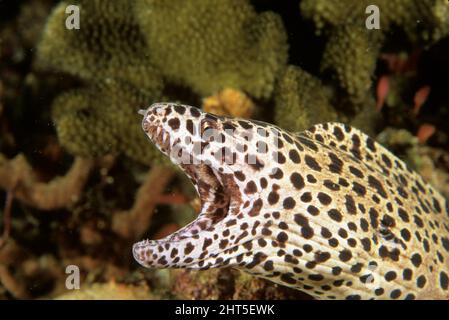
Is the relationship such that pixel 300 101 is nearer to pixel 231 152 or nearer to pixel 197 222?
pixel 231 152

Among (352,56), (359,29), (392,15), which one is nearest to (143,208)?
(352,56)

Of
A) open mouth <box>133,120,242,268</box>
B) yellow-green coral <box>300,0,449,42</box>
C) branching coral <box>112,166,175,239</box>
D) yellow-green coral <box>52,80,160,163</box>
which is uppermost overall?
yellow-green coral <box>300,0,449,42</box>

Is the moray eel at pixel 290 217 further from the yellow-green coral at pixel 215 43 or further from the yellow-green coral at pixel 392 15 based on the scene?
the yellow-green coral at pixel 392 15

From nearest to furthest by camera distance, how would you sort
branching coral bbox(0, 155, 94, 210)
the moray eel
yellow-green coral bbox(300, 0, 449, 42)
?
the moray eel < yellow-green coral bbox(300, 0, 449, 42) < branching coral bbox(0, 155, 94, 210)

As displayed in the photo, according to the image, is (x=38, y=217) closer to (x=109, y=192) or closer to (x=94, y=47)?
(x=109, y=192)

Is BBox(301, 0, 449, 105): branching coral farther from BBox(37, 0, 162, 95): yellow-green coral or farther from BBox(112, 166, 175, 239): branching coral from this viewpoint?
BBox(112, 166, 175, 239): branching coral

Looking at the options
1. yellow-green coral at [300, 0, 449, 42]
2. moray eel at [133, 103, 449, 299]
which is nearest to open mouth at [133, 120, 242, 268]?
moray eel at [133, 103, 449, 299]

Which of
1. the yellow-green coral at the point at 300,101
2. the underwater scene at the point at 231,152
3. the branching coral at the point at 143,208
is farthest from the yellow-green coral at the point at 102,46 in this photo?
the yellow-green coral at the point at 300,101

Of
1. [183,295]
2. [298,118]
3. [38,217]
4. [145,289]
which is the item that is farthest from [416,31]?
[38,217]
